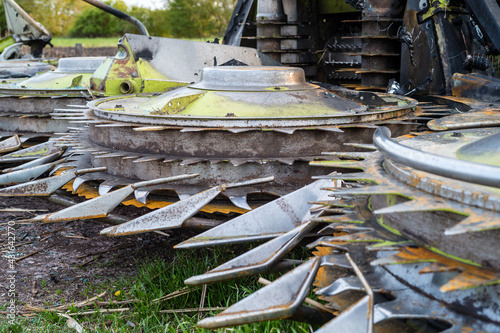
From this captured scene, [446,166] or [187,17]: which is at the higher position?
[187,17]

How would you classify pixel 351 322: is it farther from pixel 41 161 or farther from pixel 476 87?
pixel 41 161

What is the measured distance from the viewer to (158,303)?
269cm

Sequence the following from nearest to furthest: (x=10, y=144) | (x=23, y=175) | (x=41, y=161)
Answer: (x=23, y=175), (x=41, y=161), (x=10, y=144)

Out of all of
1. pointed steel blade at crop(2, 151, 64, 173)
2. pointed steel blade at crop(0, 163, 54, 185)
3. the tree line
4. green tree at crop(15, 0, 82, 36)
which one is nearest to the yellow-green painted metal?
pointed steel blade at crop(2, 151, 64, 173)

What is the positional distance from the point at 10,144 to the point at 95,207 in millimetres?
2834

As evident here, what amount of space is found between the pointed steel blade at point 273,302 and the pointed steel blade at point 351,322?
5.7 inches

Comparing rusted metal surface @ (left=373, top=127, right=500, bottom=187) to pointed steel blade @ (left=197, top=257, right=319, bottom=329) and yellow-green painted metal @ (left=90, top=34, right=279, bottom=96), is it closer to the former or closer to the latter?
pointed steel blade @ (left=197, top=257, right=319, bottom=329)

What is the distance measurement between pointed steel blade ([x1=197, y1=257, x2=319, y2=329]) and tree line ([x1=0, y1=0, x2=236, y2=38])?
3612 cm

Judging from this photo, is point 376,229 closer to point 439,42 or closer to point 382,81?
point 439,42

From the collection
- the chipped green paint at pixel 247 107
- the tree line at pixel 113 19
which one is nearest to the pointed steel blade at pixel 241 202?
the chipped green paint at pixel 247 107

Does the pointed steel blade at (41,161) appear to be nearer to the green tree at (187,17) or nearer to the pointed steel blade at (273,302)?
the pointed steel blade at (273,302)

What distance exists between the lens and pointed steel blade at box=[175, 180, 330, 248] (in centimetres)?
234

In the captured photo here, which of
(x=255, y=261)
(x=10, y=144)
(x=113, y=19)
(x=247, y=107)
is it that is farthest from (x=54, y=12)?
(x=255, y=261)

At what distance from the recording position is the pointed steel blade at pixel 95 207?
8.44 ft
